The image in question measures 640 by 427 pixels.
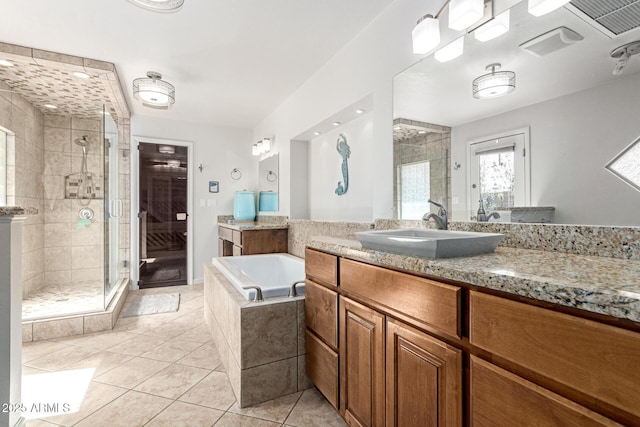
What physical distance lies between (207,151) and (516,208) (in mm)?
4298

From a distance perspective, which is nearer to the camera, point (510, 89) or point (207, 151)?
point (510, 89)

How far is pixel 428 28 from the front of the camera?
5.04 ft

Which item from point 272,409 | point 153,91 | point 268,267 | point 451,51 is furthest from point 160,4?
point 272,409

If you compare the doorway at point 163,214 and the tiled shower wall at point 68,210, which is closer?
the tiled shower wall at point 68,210

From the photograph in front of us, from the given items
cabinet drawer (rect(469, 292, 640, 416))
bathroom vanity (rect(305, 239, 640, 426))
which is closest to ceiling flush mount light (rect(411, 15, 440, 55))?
bathroom vanity (rect(305, 239, 640, 426))

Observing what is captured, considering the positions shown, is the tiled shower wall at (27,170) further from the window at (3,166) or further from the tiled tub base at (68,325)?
the tiled tub base at (68,325)

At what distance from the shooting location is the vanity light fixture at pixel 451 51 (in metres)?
1.51

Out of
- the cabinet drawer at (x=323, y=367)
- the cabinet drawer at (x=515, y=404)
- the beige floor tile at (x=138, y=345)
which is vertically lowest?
the beige floor tile at (x=138, y=345)

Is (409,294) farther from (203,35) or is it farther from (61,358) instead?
(61,358)

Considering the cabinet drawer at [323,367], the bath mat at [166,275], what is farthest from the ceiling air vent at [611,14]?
the bath mat at [166,275]

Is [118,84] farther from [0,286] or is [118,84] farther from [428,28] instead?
[428,28]

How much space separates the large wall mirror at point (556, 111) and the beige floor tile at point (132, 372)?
216cm

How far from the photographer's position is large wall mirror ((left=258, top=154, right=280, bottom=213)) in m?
4.00

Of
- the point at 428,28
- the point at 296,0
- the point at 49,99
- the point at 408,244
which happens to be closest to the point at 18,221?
the point at 408,244
